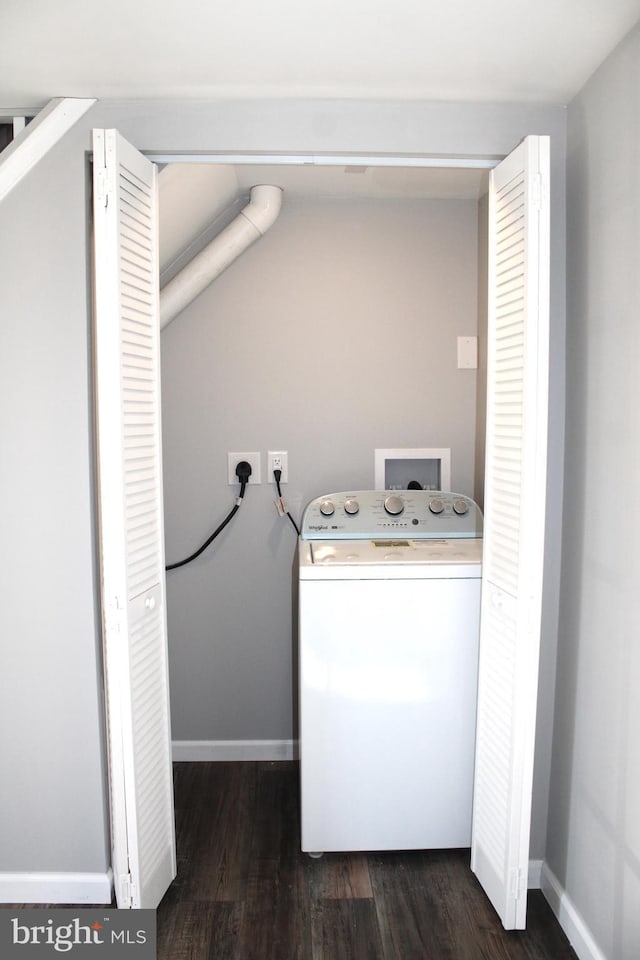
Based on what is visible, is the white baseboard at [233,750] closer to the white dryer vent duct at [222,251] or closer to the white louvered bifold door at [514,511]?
the white louvered bifold door at [514,511]

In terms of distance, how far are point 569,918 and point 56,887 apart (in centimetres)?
140

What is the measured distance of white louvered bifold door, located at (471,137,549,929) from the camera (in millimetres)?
1722

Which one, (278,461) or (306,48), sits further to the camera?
(278,461)

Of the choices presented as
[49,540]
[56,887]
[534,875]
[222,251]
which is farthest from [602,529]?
[56,887]

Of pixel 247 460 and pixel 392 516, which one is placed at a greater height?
pixel 247 460

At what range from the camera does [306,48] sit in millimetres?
1601

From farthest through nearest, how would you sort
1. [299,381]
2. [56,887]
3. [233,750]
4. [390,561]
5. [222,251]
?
[233,750]
[299,381]
[222,251]
[390,561]
[56,887]

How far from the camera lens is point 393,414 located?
2807 mm

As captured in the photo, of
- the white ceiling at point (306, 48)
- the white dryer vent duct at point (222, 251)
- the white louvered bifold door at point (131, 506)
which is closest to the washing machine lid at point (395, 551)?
the white louvered bifold door at point (131, 506)

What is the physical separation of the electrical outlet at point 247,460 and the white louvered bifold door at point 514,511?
1063 mm

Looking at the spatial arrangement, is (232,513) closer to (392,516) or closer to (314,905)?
(392,516)

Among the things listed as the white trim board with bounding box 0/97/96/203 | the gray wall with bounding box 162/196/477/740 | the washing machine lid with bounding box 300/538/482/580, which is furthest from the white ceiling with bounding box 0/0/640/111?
the washing machine lid with bounding box 300/538/482/580

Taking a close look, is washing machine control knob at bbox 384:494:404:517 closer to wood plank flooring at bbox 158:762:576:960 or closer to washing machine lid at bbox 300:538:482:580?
washing machine lid at bbox 300:538:482:580

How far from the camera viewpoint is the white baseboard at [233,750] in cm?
288
